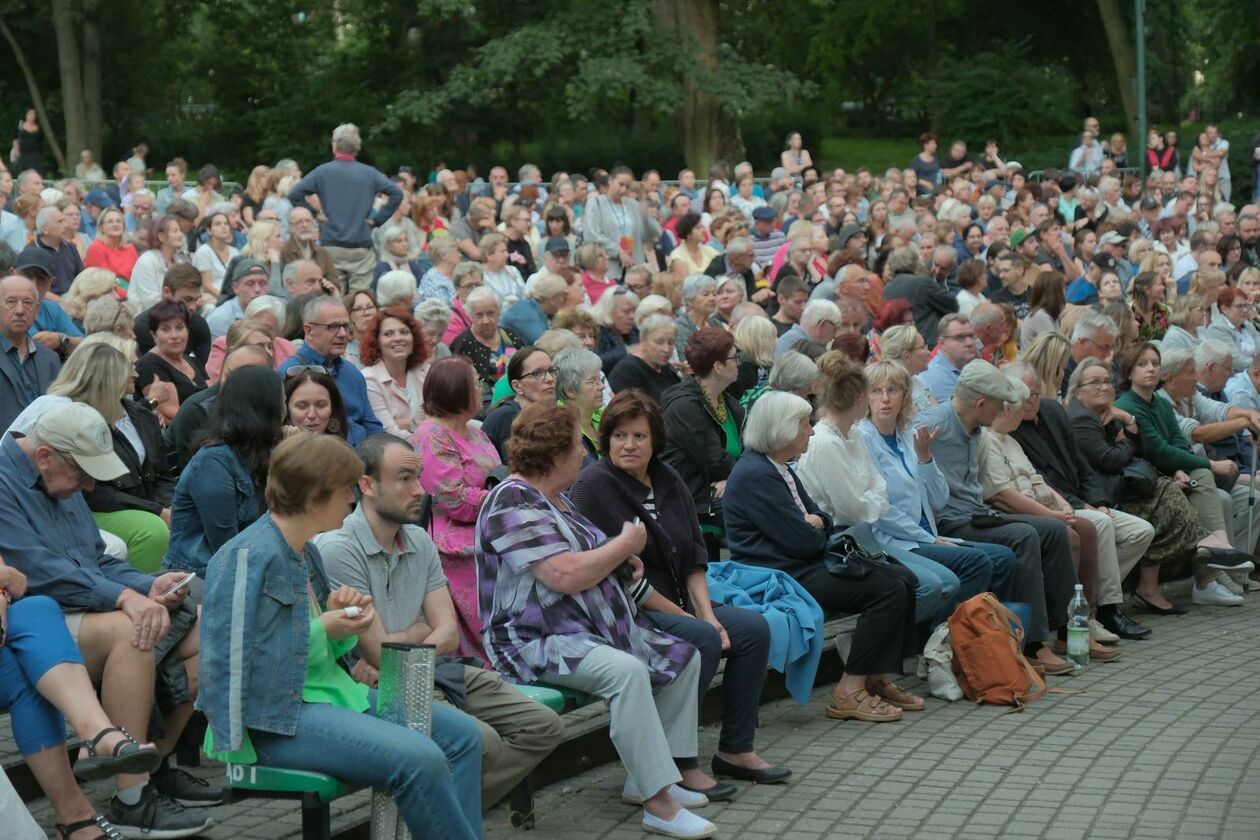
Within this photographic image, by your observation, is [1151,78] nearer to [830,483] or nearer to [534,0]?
[534,0]

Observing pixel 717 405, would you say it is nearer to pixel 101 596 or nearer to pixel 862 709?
pixel 862 709

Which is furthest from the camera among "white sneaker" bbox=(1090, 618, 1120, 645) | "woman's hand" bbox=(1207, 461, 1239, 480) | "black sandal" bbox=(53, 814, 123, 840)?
"woman's hand" bbox=(1207, 461, 1239, 480)

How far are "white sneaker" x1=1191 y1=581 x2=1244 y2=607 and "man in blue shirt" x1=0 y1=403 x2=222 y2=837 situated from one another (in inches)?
277

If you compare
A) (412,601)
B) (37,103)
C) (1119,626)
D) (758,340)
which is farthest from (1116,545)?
(37,103)

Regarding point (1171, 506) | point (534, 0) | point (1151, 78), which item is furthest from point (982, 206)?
point (1151, 78)

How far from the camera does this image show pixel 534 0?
1300 inches

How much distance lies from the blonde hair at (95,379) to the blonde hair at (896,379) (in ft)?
11.7

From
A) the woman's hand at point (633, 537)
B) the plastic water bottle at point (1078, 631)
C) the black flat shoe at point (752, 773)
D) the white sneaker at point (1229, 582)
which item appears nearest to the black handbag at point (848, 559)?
the black flat shoe at point (752, 773)

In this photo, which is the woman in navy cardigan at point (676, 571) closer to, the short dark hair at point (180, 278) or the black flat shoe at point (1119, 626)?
the black flat shoe at point (1119, 626)

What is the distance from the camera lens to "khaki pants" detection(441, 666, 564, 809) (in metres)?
5.98

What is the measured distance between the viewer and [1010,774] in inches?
282

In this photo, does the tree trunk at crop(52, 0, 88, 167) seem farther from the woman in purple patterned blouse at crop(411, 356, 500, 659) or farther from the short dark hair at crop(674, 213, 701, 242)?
the woman in purple patterned blouse at crop(411, 356, 500, 659)

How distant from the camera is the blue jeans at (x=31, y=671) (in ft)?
17.6

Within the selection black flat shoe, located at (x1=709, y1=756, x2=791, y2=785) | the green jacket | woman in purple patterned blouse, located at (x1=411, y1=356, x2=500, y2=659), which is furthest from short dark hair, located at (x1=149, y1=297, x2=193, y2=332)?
the green jacket
